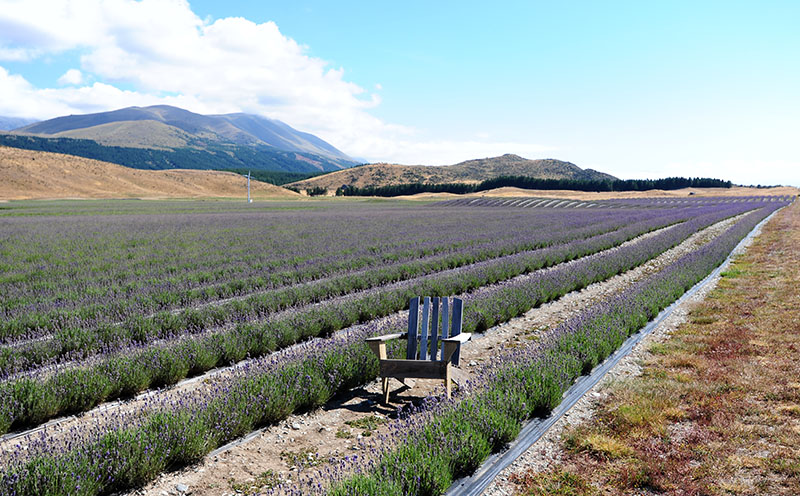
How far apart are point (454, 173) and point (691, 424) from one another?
174 meters

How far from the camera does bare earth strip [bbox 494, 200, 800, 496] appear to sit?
3615 mm

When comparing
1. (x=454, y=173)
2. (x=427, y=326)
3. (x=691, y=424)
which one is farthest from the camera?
(x=454, y=173)

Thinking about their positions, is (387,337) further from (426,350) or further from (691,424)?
(691,424)

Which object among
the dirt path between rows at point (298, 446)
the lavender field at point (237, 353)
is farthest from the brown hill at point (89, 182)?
the dirt path between rows at point (298, 446)

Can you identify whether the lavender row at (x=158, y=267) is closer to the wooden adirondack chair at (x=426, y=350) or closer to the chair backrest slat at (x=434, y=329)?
the wooden adirondack chair at (x=426, y=350)

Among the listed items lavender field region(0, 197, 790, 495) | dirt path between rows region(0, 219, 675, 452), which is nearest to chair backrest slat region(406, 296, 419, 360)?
lavender field region(0, 197, 790, 495)

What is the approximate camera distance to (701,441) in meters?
4.16

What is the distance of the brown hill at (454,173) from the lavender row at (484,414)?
155 meters

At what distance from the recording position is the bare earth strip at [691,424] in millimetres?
3615

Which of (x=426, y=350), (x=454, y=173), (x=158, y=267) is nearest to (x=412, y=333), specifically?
(x=426, y=350)

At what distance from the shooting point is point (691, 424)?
177 inches

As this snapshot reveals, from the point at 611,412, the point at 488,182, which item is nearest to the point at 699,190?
the point at 488,182

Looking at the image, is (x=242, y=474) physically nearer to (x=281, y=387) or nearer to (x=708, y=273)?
(x=281, y=387)

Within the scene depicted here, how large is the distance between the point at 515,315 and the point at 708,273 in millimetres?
7541
